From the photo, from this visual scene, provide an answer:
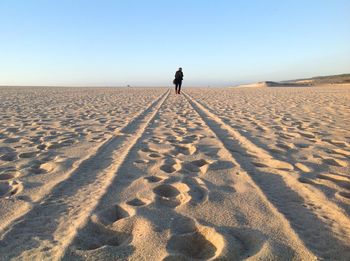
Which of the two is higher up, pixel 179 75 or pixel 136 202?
pixel 179 75

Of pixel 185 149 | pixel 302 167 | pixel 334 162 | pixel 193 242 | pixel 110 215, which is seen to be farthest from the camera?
pixel 185 149

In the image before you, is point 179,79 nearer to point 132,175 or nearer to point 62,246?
point 132,175

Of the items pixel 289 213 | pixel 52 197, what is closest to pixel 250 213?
pixel 289 213

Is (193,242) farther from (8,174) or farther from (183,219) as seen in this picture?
(8,174)

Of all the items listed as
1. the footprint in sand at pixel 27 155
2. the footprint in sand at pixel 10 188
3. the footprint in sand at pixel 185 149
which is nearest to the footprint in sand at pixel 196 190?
the footprint in sand at pixel 185 149

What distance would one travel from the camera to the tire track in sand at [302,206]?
2.30 meters

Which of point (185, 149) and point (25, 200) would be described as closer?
point (25, 200)

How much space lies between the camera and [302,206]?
291 centimetres

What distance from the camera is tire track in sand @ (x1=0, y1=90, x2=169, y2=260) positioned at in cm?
222

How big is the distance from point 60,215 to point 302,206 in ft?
6.49

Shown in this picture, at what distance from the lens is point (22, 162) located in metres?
4.36

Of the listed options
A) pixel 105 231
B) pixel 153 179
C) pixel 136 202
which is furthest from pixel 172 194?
pixel 105 231

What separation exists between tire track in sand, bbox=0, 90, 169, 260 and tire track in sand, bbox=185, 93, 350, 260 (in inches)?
61.6

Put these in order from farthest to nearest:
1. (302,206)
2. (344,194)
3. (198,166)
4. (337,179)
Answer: (198,166), (337,179), (344,194), (302,206)
